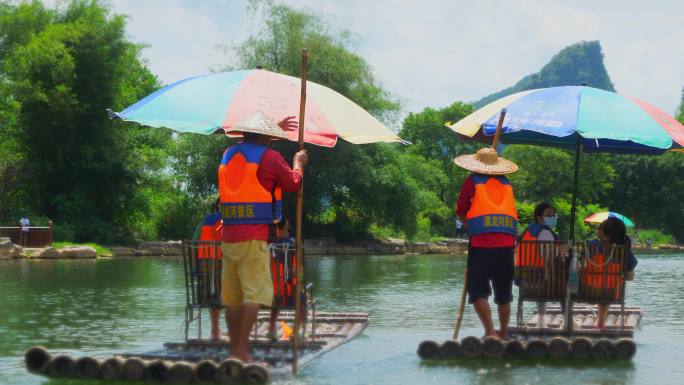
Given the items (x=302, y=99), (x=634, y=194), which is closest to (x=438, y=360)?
(x=302, y=99)

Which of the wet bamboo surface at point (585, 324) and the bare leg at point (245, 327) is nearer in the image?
the bare leg at point (245, 327)

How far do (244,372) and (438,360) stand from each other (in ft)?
7.39

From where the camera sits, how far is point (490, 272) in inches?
422

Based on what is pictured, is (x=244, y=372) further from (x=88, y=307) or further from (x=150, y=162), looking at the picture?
(x=150, y=162)

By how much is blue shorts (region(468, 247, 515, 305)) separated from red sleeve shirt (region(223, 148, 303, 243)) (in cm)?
227

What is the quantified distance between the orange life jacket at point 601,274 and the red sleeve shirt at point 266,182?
3.58 meters

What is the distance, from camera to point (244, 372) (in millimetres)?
8367

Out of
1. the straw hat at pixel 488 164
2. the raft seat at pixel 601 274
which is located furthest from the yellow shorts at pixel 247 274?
the raft seat at pixel 601 274

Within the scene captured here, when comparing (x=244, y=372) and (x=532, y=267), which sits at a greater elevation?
(x=532, y=267)

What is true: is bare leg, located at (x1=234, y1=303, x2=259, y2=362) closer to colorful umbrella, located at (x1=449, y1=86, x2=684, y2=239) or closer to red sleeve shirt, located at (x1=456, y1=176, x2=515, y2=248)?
red sleeve shirt, located at (x1=456, y1=176, x2=515, y2=248)

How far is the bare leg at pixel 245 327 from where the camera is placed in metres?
9.00

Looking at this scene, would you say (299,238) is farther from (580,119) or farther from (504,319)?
(580,119)

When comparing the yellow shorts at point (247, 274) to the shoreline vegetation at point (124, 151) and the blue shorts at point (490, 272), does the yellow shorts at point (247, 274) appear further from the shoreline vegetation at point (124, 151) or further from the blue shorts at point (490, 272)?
the shoreline vegetation at point (124, 151)

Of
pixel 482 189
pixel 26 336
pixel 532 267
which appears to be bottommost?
pixel 26 336
